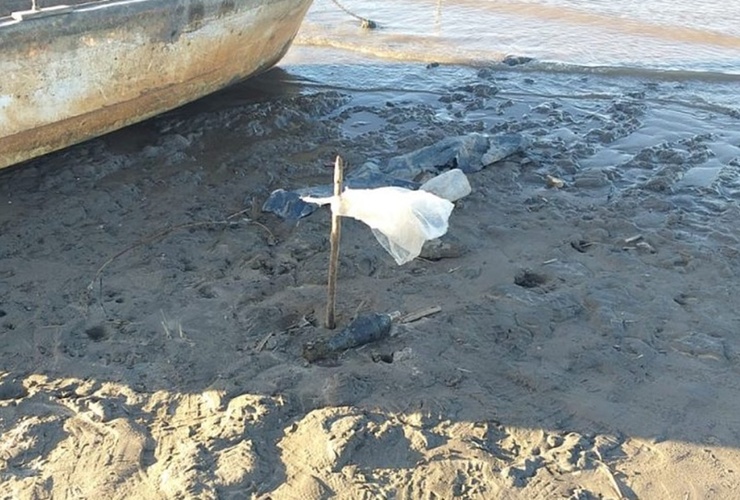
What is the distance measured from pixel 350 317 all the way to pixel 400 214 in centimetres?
80

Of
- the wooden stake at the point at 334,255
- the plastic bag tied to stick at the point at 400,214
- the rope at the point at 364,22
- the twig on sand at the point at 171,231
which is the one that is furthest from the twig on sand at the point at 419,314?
the rope at the point at 364,22

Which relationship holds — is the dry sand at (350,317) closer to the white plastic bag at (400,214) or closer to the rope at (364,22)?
the white plastic bag at (400,214)

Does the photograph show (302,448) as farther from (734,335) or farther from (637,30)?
(637,30)

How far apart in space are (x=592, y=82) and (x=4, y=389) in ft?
20.9

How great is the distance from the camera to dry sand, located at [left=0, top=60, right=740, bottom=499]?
3.16m

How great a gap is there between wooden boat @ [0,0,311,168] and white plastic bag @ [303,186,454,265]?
9.29ft

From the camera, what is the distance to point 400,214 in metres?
3.48

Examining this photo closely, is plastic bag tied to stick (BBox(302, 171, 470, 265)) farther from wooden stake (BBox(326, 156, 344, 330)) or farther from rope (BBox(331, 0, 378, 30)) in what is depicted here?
rope (BBox(331, 0, 378, 30))

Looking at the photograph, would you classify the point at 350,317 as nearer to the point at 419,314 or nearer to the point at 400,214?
the point at 419,314

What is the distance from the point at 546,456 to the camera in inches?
126

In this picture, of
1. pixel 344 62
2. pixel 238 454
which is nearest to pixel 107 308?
pixel 238 454

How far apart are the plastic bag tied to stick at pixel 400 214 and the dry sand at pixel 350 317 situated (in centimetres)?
58

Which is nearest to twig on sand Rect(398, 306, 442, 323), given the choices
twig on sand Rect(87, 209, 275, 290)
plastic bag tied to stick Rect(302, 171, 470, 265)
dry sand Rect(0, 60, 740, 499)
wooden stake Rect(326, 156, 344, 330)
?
dry sand Rect(0, 60, 740, 499)

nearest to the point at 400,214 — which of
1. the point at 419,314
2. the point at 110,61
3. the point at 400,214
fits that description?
the point at 400,214
